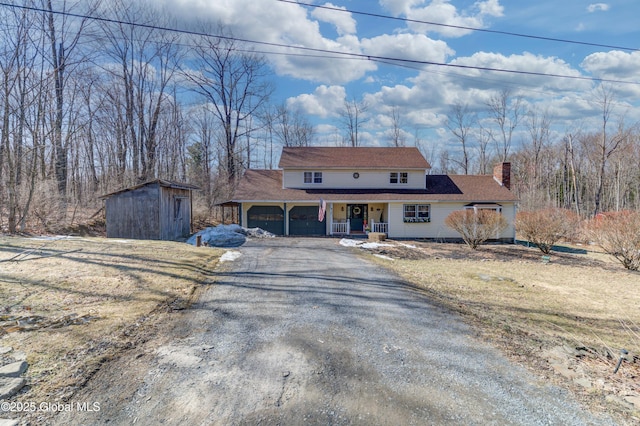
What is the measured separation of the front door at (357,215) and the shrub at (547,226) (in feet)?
30.4

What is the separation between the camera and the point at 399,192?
21.5 meters

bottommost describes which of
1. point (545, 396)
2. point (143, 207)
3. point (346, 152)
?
point (545, 396)

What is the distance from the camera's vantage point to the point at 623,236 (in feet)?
40.2

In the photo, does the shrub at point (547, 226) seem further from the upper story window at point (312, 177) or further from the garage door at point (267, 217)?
the garage door at point (267, 217)

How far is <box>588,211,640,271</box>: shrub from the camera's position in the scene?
39.2 feet

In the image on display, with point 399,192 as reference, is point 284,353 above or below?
below

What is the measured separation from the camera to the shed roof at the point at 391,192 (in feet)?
67.4

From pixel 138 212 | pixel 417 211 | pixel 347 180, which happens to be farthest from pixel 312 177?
pixel 138 212

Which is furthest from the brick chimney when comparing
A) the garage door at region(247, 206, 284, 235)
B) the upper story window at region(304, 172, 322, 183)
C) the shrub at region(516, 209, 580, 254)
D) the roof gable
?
the garage door at region(247, 206, 284, 235)

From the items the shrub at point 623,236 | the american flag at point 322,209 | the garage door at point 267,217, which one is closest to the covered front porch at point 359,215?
the american flag at point 322,209

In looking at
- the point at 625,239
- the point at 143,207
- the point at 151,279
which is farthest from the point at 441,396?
the point at 143,207

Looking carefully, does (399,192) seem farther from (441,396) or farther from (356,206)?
(441,396)

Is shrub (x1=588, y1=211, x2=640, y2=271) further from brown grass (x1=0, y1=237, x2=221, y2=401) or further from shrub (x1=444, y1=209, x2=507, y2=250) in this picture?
brown grass (x1=0, y1=237, x2=221, y2=401)

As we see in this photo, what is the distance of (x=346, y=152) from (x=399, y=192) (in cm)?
502
